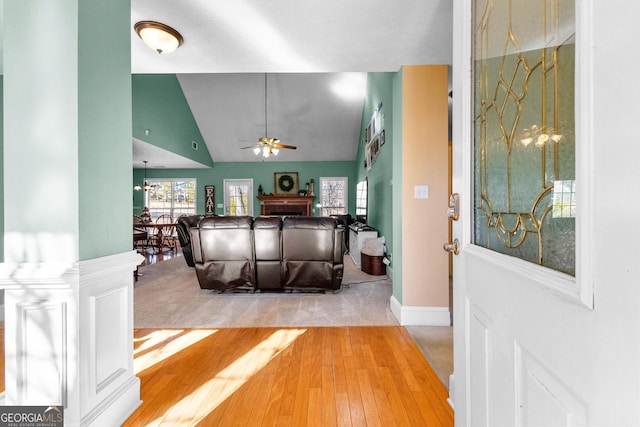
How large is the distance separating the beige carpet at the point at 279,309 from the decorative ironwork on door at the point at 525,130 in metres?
1.38

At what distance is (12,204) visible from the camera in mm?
1162

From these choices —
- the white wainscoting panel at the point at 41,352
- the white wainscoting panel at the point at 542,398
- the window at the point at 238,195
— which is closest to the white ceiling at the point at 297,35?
the white wainscoting panel at the point at 41,352

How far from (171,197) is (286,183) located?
13.1 feet

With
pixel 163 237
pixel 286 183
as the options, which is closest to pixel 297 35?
pixel 163 237

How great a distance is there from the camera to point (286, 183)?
30.0 feet

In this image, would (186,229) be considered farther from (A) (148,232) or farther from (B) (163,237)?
(B) (163,237)

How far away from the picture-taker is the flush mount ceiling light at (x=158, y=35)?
1866mm

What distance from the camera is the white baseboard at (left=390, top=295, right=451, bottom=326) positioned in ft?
8.10

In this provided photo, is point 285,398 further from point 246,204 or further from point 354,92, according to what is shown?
point 246,204

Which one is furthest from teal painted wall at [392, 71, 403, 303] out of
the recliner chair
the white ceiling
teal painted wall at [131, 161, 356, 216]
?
teal painted wall at [131, 161, 356, 216]

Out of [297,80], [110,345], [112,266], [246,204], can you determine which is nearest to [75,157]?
[112,266]

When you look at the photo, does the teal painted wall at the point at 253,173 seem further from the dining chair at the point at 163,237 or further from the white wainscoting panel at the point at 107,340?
the white wainscoting panel at the point at 107,340

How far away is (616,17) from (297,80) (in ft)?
23.7

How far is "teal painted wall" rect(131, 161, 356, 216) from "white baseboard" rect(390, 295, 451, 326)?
6722mm
